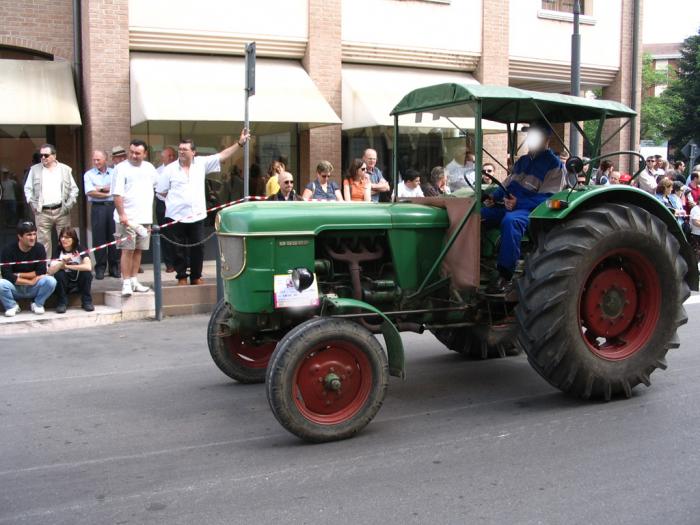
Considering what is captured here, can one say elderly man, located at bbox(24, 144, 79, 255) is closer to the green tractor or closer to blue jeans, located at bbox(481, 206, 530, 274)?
the green tractor

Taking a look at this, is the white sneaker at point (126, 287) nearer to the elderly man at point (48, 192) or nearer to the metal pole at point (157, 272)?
the metal pole at point (157, 272)

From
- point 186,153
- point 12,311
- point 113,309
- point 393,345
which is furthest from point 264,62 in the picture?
point 393,345

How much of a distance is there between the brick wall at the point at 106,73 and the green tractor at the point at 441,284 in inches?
310

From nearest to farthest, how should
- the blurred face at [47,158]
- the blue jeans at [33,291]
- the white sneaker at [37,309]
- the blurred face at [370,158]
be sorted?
the blue jeans at [33,291], the white sneaker at [37,309], the blurred face at [47,158], the blurred face at [370,158]

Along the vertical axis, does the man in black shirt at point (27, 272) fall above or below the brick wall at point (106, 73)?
below

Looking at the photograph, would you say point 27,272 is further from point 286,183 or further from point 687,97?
point 687,97

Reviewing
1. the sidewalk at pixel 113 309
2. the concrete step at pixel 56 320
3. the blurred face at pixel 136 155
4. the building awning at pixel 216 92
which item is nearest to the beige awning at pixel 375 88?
the building awning at pixel 216 92

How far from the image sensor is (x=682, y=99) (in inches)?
1811

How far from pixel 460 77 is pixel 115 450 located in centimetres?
1339

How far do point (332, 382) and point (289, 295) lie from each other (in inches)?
25.7

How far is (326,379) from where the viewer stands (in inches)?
199

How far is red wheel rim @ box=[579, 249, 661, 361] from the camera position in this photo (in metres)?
5.95

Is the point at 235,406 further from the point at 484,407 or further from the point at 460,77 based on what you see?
the point at 460,77

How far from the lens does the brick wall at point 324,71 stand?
14.8 m
